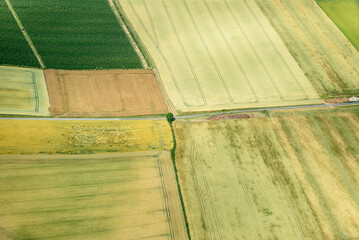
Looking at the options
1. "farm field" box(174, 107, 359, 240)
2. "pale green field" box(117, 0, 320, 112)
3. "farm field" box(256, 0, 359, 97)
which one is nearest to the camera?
"farm field" box(174, 107, 359, 240)

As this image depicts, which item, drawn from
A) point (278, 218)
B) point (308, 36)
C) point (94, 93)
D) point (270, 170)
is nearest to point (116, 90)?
point (94, 93)

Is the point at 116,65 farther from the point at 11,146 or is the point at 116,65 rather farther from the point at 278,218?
the point at 278,218

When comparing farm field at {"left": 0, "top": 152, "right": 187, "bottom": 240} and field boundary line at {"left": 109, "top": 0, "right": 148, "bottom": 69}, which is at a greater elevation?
field boundary line at {"left": 109, "top": 0, "right": 148, "bottom": 69}

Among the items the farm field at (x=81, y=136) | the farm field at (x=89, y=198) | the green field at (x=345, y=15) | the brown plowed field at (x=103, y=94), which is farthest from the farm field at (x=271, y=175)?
the green field at (x=345, y=15)

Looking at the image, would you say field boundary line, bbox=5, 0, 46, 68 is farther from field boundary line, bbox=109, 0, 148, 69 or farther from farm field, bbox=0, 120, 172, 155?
field boundary line, bbox=109, 0, 148, 69

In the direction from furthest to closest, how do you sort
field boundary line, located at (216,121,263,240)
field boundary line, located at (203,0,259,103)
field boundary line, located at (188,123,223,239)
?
field boundary line, located at (203,0,259,103), field boundary line, located at (216,121,263,240), field boundary line, located at (188,123,223,239)

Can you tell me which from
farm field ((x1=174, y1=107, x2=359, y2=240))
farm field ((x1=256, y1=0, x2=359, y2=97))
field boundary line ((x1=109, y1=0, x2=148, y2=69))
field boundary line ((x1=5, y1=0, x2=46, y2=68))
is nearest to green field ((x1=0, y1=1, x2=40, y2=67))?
field boundary line ((x1=5, y1=0, x2=46, y2=68))

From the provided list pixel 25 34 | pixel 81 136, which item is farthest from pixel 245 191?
pixel 25 34
